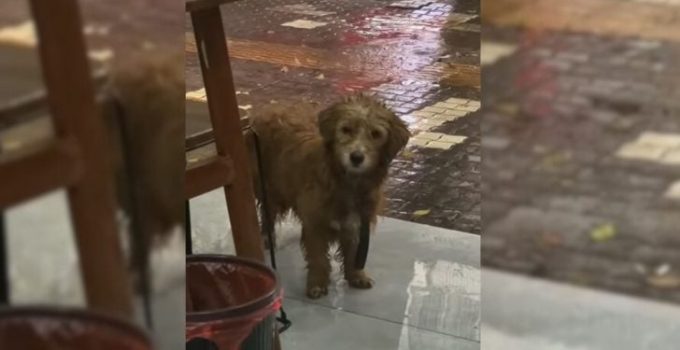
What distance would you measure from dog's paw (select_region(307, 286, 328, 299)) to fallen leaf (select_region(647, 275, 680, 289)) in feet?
1.40

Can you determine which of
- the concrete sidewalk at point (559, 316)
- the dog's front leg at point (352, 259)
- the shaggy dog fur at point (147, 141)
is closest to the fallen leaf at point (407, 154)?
the dog's front leg at point (352, 259)

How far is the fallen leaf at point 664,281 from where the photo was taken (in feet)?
2.36

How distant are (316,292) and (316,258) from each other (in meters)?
0.05

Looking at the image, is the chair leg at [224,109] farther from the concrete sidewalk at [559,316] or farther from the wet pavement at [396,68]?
the concrete sidewalk at [559,316]

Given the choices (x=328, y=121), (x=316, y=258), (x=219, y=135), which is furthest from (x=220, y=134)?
(x=316, y=258)

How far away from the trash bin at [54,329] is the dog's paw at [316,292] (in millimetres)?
666

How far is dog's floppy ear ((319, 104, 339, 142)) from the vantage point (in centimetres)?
91

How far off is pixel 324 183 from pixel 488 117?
365 millimetres

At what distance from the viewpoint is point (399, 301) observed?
1.04 metres

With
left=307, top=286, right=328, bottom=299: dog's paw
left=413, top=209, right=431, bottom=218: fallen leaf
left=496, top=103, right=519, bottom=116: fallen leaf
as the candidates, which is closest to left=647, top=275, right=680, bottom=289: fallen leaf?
left=496, top=103, right=519, bottom=116: fallen leaf

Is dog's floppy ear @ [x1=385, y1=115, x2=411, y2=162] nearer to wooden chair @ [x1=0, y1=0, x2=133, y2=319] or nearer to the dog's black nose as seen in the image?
the dog's black nose

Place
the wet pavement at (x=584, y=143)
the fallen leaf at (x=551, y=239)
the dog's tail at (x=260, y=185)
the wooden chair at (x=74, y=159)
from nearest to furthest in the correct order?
the wooden chair at (x=74, y=159) < the wet pavement at (x=584, y=143) < the fallen leaf at (x=551, y=239) < the dog's tail at (x=260, y=185)

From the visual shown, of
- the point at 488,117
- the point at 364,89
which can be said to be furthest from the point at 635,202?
the point at 364,89

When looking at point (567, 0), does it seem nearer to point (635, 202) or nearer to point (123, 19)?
point (635, 202)
